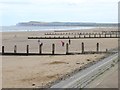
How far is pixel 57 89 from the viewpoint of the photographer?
9430 millimetres

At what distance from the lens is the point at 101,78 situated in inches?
516

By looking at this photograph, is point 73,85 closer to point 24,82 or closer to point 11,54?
point 24,82

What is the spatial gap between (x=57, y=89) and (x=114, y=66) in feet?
26.2

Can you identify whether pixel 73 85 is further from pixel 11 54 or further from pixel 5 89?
pixel 11 54

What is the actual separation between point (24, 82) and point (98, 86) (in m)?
4.54

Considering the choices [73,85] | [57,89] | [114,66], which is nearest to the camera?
[57,89]

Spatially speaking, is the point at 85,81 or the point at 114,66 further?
the point at 114,66

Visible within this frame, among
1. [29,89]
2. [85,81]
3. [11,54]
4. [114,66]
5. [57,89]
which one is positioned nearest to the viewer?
[57,89]

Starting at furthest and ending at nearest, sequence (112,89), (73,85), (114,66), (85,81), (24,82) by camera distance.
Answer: (114,66) → (24,82) → (85,81) → (112,89) → (73,85)

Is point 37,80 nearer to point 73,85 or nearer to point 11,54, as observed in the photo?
point 73,85

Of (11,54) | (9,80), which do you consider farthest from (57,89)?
(11,54)

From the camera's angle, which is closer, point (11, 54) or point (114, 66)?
point (114, 66)

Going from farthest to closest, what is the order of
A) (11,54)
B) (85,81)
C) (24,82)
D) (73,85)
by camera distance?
(11,54) → (24,82) → (85,81) → (73,85)

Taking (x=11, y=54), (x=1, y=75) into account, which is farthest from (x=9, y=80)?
(x=11, y=54)
